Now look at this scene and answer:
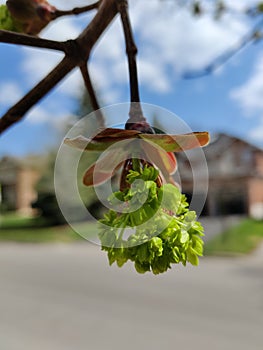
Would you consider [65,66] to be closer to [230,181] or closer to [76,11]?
[76,11]

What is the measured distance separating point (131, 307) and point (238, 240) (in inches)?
124

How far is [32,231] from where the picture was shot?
1027cm

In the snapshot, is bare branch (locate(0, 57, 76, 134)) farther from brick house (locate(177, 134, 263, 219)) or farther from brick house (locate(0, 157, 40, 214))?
brick house (locate(0, 157, 40, 214))

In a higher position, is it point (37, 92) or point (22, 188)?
point (22, 188)

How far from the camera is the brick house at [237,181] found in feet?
29.7

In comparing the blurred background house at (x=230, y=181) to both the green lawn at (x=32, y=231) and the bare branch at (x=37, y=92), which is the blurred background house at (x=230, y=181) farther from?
the bare branch at (x=37, y=92)

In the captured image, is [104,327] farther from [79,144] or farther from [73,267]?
[79,144]

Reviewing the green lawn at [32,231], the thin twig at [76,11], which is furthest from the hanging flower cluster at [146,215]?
the green lawn at [32,231]

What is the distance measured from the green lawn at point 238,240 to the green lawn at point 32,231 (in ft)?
8.87

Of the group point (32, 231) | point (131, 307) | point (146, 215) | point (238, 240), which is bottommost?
point (131, 307)

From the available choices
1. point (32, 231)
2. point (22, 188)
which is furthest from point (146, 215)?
point (22, 188)

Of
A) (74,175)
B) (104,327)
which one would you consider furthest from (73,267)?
(74,175)

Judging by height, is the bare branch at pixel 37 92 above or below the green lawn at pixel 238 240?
below

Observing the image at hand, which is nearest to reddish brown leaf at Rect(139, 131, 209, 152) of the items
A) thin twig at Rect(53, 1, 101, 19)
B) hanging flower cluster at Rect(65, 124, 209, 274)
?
hanging flower cluster at Rect(65, 124, 209, 274)
